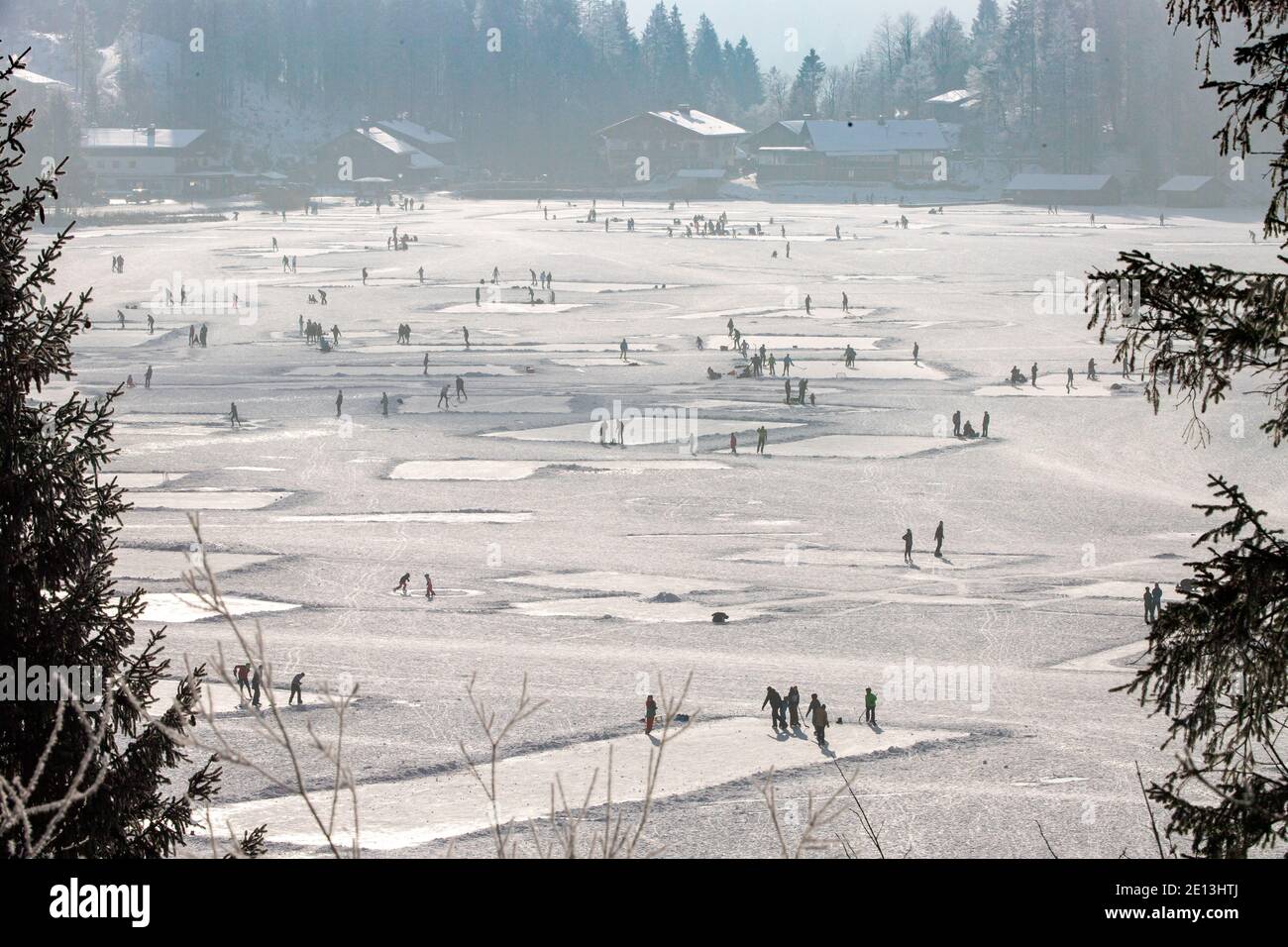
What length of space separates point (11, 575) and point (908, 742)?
11036 millimetres

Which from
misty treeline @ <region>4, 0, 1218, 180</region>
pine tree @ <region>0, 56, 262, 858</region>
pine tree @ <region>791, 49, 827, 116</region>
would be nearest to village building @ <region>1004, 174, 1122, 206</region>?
misty treeline @ <region>4, 0, 1218, 180</region>

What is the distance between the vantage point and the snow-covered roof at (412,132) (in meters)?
114

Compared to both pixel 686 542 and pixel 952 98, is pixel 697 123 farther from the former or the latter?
pixel 686 542

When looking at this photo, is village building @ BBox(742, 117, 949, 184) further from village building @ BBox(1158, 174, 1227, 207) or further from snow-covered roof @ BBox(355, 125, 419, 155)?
snow-covered roof @ BBox(355, 125, 419, 155)

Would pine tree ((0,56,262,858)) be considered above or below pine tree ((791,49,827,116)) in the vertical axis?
below

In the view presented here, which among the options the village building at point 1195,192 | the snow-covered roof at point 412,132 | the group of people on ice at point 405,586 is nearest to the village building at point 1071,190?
the village building at point 1195,192

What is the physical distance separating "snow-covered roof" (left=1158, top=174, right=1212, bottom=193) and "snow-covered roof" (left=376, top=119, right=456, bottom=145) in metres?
59.3

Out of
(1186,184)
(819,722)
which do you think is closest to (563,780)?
(819,722)

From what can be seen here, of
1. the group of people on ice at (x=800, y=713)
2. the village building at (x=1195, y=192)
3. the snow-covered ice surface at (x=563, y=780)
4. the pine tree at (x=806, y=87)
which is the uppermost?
the pine tree at (x=806, y=87)

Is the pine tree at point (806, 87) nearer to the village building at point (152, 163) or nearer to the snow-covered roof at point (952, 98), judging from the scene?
the snow-covered roof at point (952, 98)

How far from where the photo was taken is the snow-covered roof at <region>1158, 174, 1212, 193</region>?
9325 centimetres

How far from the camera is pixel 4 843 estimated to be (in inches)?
168

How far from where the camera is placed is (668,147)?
109562 millimetres
